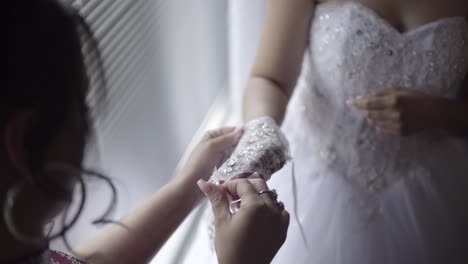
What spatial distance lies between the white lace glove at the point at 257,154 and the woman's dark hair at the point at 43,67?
9.7 inches

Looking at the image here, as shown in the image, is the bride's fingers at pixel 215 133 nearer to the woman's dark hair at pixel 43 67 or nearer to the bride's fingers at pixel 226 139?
the bride's fingers at pixel 226 139

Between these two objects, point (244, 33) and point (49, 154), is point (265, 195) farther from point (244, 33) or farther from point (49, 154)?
point (244, 33)

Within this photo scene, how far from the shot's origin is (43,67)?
409 millimetres

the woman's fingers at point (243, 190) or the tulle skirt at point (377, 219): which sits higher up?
the woman's fingers at point (243, 190)

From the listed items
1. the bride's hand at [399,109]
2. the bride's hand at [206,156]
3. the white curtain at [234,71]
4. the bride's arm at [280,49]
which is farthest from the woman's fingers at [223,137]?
the white curtain at [234,71]

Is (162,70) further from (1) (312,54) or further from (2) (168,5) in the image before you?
(1) (312,54)

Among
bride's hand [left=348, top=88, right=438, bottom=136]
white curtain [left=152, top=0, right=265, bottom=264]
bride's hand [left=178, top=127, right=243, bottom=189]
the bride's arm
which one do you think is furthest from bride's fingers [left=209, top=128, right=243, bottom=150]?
white curtain [left=152, top=0, right=265, bottom=264]

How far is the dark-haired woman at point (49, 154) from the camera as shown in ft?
1.31

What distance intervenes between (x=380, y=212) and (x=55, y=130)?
25.4 inches

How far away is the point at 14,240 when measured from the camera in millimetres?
473

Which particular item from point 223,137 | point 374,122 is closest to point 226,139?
point 223,137

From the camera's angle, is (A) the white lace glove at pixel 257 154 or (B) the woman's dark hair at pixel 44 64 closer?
(B) the woman's dark hair at pixel 44 64

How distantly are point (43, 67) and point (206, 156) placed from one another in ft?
1.14

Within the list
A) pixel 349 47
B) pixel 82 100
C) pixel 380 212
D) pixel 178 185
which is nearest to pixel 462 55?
pixel 349 47
